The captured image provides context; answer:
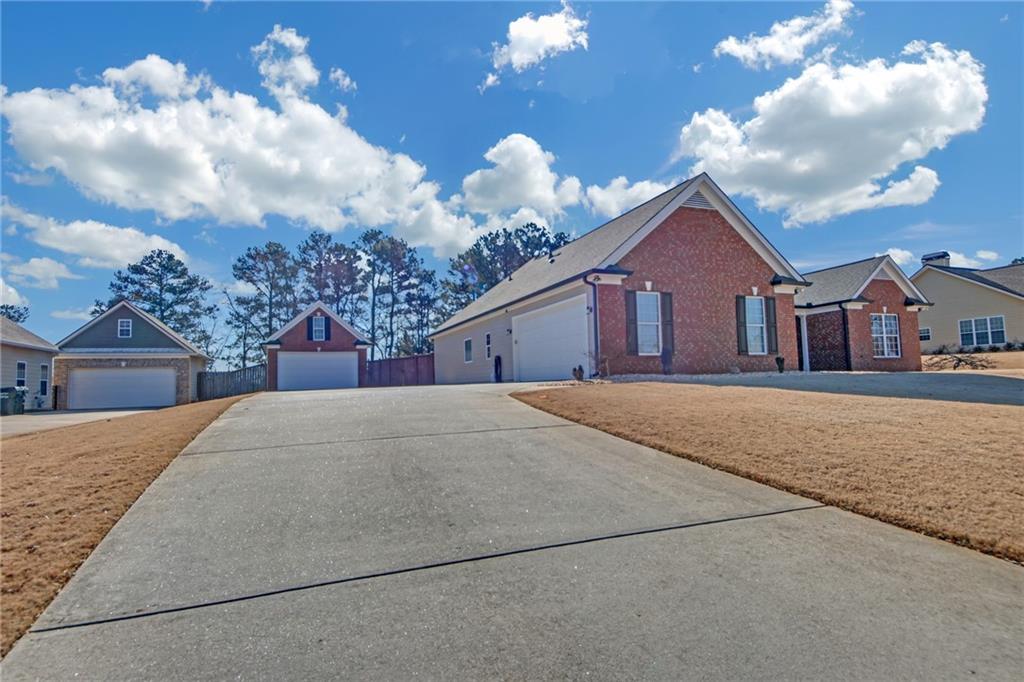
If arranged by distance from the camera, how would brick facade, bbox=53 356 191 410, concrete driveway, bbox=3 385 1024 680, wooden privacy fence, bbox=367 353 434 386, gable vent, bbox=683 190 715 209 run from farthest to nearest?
1. wooden privacy fence, bbox=367 353 434 386
2. brick facade, bbox=53 356 191 410
3. gable vent, bbox=683 190 715 209
4. concrete driveway, bbox=3 385 1024 680

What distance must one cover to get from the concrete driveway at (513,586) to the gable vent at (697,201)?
1352cm

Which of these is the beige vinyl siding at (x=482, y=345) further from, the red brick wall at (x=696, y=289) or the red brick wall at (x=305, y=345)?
the red brick wall at (x=305, y=345)

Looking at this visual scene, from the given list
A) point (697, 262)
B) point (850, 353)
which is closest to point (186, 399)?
point (697, 262)

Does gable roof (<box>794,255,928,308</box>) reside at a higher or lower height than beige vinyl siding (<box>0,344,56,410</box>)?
higher

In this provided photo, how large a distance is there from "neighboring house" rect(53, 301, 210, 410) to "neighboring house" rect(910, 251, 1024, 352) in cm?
4149

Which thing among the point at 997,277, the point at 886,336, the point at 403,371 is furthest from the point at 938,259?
the point at 403,371

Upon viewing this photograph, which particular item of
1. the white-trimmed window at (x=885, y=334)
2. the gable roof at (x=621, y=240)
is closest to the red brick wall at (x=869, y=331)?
the white-trimmed window at (x=885, y=334)

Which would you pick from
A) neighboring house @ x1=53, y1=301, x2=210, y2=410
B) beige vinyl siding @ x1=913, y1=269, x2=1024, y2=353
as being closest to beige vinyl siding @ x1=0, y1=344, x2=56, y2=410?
neighboring house @ x1=53, y1=301, x2=210, y2=410

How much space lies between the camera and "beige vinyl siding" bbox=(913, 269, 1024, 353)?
1027 inches

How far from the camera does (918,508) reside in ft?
14.0

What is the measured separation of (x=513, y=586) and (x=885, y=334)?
82.7 ft

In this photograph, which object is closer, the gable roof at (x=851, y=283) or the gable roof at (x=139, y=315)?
the gable roof at (x=851, y=283)

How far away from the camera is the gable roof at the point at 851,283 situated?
858 inches

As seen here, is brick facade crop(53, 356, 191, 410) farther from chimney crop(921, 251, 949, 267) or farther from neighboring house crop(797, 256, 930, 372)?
chimney crop(921, 251, 949, 267)
